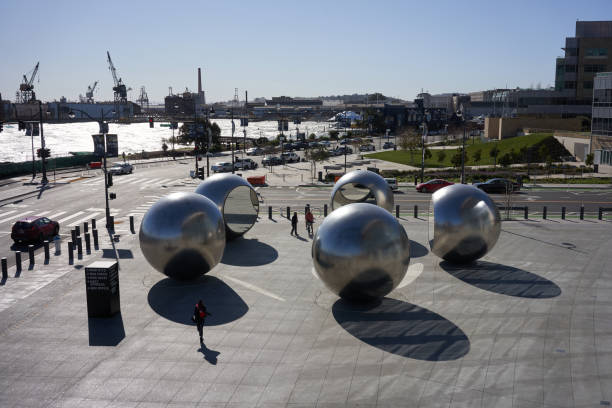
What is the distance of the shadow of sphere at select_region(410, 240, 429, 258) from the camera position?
2258 centimetres

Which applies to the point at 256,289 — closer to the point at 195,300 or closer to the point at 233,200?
the point at 195,300

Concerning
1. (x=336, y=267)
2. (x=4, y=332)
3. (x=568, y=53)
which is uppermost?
(x=568, y=53)

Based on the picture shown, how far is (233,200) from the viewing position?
90.8 ft

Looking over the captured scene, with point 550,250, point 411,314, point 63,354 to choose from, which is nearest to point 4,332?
point 63,354

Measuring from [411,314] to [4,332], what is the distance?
11.2 meters

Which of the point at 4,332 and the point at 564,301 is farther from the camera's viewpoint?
the point at 564,301

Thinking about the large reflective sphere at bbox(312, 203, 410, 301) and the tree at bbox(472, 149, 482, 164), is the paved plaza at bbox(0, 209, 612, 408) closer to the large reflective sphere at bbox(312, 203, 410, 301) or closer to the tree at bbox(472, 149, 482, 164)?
the large reflective sphere at bbox(312, 203, 410, 301)

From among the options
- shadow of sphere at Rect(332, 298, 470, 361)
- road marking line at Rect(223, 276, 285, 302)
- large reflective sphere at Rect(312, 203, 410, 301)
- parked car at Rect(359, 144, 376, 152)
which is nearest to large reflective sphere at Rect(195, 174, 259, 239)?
road marking line at Rect(223, 276, 285, 302)

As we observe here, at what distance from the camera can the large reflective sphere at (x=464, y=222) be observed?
19031 mm

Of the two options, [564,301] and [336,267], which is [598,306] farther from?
[336,267]

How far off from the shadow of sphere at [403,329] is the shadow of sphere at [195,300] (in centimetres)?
311

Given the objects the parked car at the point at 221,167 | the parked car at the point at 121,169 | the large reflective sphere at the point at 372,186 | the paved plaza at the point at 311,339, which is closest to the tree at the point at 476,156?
the parked car at the point at 221,167

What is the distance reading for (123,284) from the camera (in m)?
19.2

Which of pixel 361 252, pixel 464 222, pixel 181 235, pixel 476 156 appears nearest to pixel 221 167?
pixel 476 156
